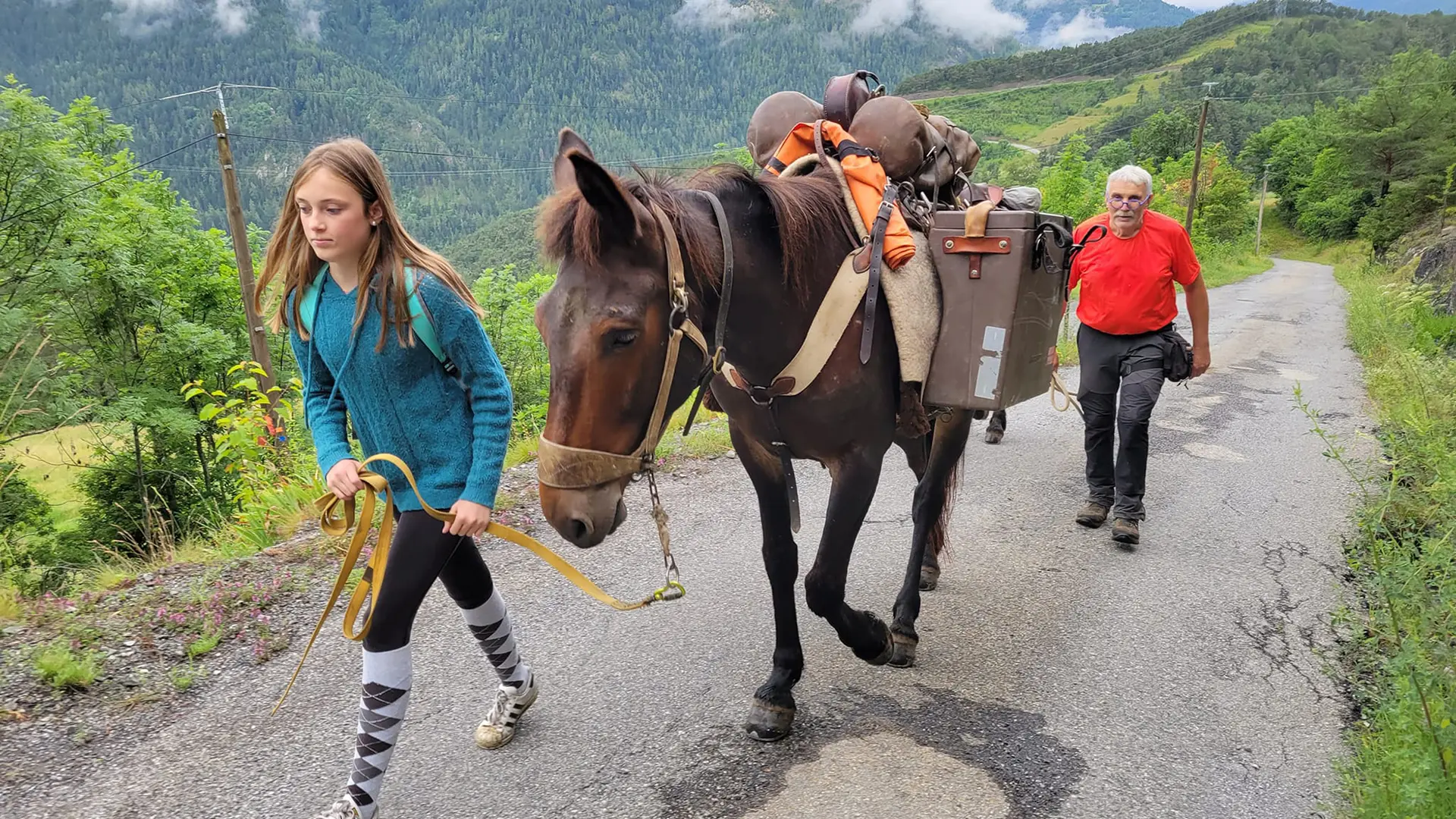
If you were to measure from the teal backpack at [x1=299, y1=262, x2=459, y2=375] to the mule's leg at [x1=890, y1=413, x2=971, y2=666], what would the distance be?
2003 mm

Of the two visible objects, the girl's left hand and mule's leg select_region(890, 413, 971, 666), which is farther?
mule's leg select_region(890, 413, 971, 666)

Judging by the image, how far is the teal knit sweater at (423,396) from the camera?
200cm

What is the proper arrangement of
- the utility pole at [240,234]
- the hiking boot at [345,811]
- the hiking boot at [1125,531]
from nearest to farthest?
the hiking boot at [345,811], the hiking boot at [1125,531], the utility pole at [240,234]

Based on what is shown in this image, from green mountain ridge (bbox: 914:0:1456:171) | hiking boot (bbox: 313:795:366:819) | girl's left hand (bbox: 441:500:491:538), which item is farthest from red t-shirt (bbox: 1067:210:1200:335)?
green mountain ridge (bbox: 914:0:1456:171)

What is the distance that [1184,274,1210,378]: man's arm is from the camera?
4.20 m

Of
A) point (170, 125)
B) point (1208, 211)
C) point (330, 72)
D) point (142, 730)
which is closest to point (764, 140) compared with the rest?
point (142, 730)

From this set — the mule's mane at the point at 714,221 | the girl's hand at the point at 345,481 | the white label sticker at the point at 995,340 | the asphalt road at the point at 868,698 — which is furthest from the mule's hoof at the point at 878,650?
the girl's hand at the point at 345,481

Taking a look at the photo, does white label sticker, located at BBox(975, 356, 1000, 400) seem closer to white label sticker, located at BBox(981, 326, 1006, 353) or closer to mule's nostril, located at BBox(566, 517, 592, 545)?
white label sticker, located at BBox(981, 326, 1006, 353)

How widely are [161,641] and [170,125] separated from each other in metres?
145

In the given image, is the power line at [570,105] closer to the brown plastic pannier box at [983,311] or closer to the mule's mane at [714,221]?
the brown plastic pannier box at [983,311]

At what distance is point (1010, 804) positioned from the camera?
7.27ft

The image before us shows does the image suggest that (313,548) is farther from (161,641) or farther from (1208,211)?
(1208,211)

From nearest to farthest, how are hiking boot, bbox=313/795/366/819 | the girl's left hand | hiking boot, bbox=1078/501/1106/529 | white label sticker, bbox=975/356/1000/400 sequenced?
the girl's left hand
hiking boot, bbox=313/795/366/819
white label sticker, bbox=975/356/1000/400
hiking boot, bbox=1078/501/1106/529

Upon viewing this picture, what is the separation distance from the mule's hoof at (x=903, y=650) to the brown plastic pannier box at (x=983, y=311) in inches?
37.9
